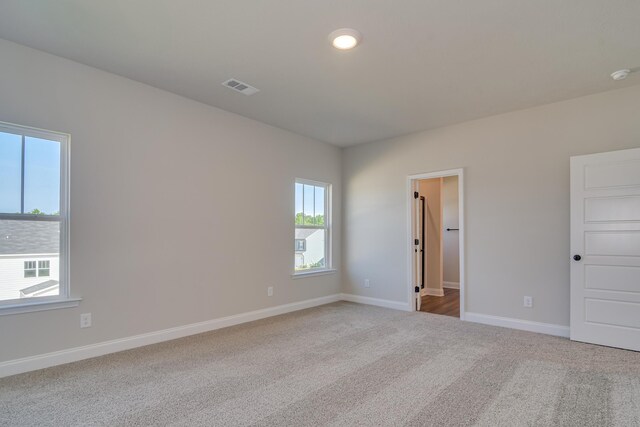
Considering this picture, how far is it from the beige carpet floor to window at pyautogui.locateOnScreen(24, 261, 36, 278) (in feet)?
2.57

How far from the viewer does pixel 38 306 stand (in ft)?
9.35

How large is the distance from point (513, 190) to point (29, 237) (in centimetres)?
498

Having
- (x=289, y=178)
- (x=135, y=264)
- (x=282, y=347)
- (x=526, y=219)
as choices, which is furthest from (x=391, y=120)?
(x=135, y=264)

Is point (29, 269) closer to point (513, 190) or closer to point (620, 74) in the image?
point (513, 190)

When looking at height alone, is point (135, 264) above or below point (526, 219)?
below

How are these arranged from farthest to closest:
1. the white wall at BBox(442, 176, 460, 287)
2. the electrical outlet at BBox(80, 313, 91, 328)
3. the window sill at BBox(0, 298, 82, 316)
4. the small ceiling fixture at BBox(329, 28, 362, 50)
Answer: the white wall at BBox(442, 176, 460, 287)
the electrical outlet at BBox(80, 313, 91, 328)
the window sill at BBox(0, 298, 82, 316)
the small ceiling fixture at BBox(329, 28, 362, 50)

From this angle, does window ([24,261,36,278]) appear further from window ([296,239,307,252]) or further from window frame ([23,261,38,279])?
window ([296,239,307,252])

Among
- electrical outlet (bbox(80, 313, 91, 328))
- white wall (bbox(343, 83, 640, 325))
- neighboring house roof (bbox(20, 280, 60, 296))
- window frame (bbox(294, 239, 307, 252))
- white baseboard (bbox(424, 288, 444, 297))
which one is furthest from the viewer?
white baseboard (bbox(424, 288, 444, 297))

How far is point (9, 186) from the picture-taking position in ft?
9.25

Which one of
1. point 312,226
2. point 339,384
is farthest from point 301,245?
point 339,384

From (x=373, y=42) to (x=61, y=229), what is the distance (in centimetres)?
307

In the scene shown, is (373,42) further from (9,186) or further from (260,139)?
(9,186)

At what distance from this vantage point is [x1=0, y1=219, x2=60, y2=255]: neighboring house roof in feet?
9.21

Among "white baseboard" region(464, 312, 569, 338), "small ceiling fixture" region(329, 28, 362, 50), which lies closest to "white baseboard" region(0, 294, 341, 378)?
"white baseboard" region(464, 312, 569, 338)
